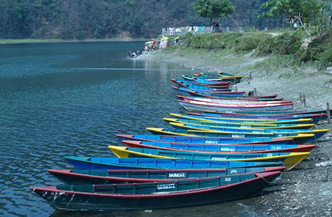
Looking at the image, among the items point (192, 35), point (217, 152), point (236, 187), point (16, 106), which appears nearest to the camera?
point (236, 187)

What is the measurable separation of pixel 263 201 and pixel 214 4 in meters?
84.1

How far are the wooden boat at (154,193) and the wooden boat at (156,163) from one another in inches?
74.5

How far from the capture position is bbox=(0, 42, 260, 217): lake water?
2230 cm

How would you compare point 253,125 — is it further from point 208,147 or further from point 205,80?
point 205,80

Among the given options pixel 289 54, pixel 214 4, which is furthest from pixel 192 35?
pixel 289 54

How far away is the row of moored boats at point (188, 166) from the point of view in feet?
65.8

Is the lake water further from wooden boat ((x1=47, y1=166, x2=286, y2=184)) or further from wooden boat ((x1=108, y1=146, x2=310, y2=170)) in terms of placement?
wooden boat ((x1=108, y1=146, x2=310, y2=170))

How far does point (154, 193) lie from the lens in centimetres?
2041

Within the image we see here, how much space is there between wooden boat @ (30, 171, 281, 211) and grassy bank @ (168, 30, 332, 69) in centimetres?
3077

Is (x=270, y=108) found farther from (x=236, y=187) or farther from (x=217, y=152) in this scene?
(x=236, y=187)

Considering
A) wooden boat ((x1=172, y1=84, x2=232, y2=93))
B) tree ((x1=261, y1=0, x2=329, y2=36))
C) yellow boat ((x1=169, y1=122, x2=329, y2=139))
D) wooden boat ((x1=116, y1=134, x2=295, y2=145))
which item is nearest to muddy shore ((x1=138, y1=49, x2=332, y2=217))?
yellow boat ((x1=169, y1=122, x2=329, y2=139))

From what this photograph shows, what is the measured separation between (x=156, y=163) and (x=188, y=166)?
1646 mm

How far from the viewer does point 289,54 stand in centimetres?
5769

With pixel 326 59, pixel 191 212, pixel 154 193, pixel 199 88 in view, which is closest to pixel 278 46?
pixel 326 59
